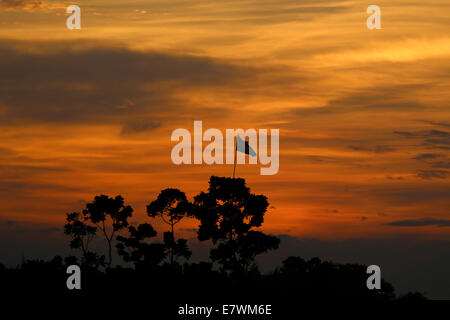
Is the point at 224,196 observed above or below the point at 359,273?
above

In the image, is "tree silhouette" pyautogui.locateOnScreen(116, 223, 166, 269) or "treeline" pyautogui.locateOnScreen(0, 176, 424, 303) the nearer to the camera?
"treeline" pyautogui.locateOnScreen(0, 176, 424, 303)

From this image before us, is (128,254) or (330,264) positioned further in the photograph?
(330,264)

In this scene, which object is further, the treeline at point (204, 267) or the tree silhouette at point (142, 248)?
the tree silhouette at point (142, 248)

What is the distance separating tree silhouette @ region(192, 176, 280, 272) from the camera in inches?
3578

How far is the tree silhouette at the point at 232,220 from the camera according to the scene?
3578 inches

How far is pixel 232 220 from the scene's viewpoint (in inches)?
3580

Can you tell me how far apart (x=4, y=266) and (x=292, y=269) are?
6753 cm
